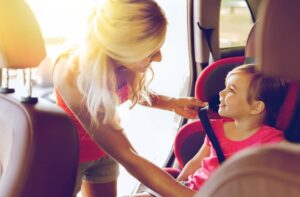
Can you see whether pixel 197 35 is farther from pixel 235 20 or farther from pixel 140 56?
pixel 140 56

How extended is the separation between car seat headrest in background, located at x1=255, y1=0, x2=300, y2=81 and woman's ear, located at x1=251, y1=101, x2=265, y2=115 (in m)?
0.97

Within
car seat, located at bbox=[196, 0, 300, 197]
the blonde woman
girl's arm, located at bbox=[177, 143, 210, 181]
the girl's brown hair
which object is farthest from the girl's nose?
car seat, located at bbox=[196, 0, 300, 197]

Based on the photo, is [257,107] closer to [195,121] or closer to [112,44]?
[195,121]

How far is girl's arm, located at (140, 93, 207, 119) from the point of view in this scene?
213cm

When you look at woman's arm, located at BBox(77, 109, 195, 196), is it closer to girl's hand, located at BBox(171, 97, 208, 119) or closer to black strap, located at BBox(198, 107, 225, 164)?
black strap, located at BBox(198, 107, 225, 164)

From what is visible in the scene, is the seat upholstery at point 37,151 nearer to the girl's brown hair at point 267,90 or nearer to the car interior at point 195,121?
the car interior at point 195,121

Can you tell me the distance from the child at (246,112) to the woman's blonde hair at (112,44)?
358 millimetres

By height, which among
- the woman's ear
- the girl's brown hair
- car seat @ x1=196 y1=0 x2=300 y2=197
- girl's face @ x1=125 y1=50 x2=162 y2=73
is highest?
car seat @ x1=196 y1=0 x2=300 y2=197

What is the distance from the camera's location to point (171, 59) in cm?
302

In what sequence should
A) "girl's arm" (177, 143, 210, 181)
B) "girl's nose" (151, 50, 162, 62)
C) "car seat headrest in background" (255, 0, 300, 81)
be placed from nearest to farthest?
"car seat headrest in background" (255, 0, 300, 81) < "girl's nose" (151, 50, 162, 62) < "girl's arm" (177, 143, 210, 181)

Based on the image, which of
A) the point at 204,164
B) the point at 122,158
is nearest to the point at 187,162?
the point at 204,164

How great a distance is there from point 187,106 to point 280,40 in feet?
4.12

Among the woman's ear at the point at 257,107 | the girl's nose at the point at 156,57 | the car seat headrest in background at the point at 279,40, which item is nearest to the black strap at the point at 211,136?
the woman's ear at the point at 257,107

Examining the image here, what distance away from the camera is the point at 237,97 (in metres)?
1.87
